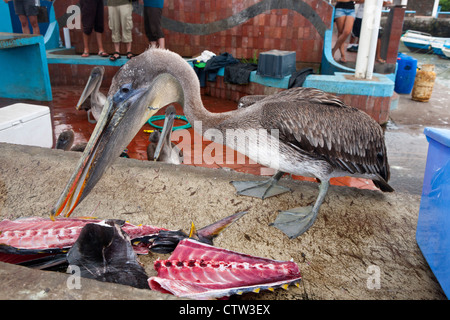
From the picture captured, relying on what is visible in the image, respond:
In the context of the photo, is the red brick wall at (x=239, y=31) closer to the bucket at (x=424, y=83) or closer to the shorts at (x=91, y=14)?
the shorts at (x=91, y=14)

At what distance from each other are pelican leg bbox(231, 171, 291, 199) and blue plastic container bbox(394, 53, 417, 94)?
5.74m

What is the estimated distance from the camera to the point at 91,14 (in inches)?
244

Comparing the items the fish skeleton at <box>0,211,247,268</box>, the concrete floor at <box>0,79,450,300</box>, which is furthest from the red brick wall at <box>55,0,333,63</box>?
the fish skeleton at <box>0,211,247,268</box>

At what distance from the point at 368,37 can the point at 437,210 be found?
3480 mm

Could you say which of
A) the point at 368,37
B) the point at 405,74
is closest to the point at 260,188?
the point at 368,37

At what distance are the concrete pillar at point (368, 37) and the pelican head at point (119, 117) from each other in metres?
3.35

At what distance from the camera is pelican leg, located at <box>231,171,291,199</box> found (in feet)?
6.79

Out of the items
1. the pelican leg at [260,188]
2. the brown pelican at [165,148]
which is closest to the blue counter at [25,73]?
the brown pelican at [165,148]

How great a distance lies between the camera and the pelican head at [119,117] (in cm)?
147

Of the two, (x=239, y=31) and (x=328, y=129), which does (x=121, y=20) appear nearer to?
(x=239, y=31)

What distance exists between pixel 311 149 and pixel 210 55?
4824mm

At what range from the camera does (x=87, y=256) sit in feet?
4.51

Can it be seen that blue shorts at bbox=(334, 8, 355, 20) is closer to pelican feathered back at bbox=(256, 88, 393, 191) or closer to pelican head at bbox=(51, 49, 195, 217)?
pelican feathered back at bbox=(256, 88, 393, 191)
